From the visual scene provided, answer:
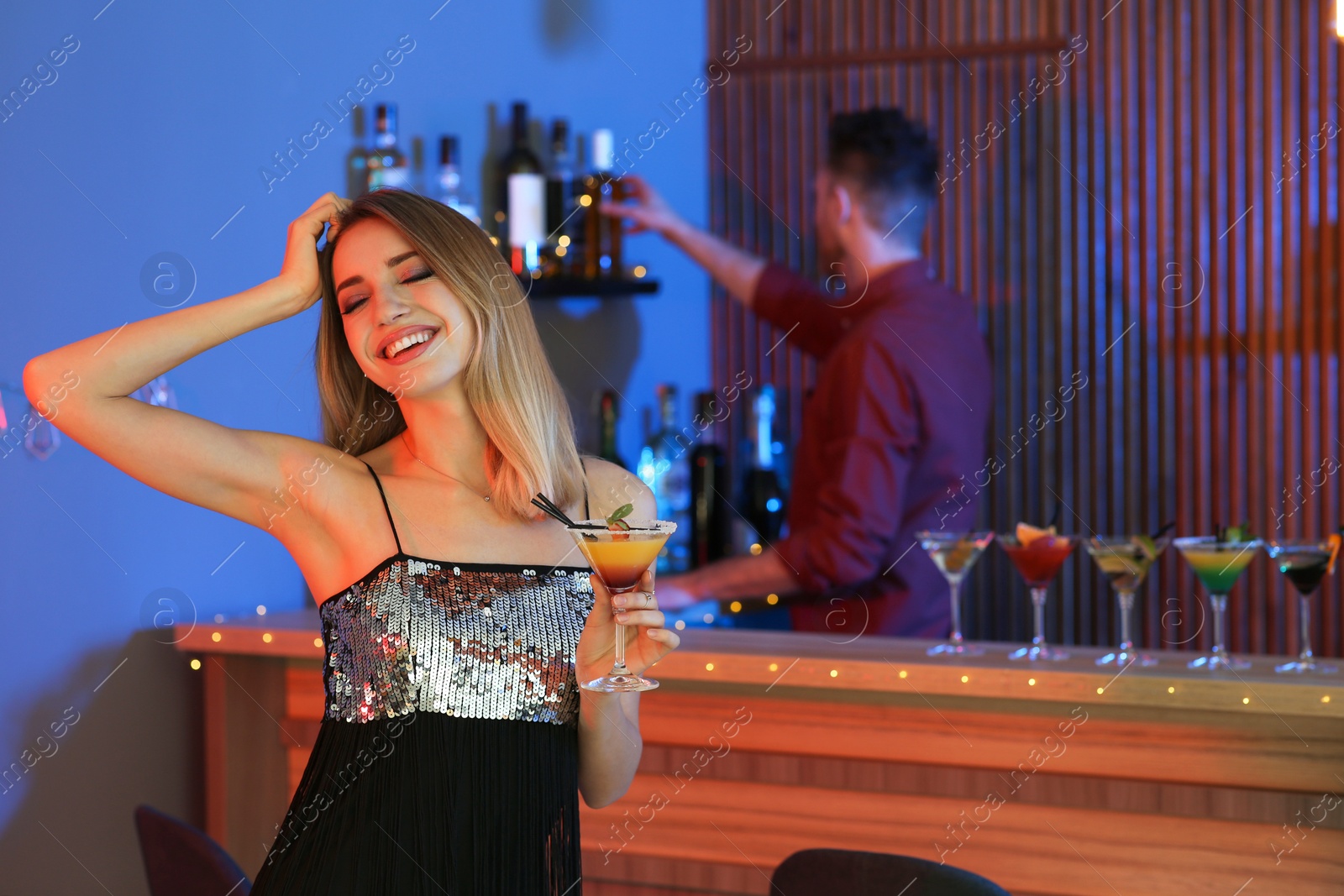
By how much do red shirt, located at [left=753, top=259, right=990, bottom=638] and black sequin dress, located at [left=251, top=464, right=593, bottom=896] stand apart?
129 centimetres

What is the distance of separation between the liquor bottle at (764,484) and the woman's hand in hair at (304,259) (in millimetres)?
2132

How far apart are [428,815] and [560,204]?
1912 mm

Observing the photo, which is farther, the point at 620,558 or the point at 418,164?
the point at 418,164

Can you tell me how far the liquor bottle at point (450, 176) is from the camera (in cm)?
273

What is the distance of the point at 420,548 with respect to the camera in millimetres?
1611

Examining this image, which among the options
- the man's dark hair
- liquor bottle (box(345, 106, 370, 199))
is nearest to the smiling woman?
liquor bottle (box(345, 106, 370, 199))

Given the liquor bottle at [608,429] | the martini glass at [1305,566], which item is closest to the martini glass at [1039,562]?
the martini glass at [1305,566]

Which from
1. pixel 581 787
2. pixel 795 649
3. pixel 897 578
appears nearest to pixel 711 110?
pixel 897 578

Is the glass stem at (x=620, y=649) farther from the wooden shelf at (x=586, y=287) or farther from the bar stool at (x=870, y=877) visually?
the wooden shelf at (x=586, y=287)

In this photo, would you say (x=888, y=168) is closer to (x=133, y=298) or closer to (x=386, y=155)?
(x=386, y=155)

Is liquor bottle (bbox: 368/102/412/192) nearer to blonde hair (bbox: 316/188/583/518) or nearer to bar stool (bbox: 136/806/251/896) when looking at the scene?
blonde hair (bbox: 316/188/583/518)

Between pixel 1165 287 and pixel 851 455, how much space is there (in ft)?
4.29

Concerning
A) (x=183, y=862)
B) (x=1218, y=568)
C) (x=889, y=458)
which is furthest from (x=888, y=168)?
(x=183, y=862)

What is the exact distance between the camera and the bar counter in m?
1.93
